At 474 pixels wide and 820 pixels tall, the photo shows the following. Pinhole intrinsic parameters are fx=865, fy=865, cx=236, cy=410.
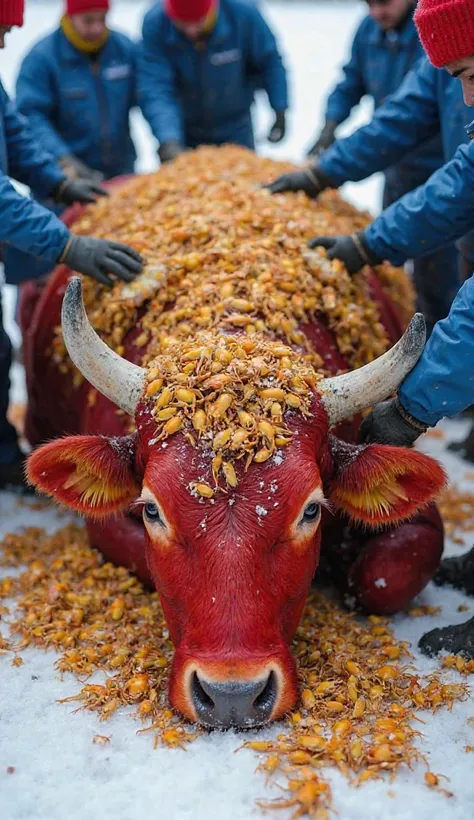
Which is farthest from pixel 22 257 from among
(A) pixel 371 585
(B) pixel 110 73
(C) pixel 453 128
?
(A) pixel 371 585

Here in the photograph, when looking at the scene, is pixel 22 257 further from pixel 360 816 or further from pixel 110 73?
pixel 360 816

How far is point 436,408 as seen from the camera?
350 cm

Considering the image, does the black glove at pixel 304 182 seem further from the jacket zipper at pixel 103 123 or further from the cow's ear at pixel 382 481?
the jacket zipper at pixel 103 123

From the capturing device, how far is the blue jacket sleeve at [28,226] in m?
4.32

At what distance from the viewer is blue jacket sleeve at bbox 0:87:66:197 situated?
5.21m

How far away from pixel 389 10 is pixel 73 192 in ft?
8.61

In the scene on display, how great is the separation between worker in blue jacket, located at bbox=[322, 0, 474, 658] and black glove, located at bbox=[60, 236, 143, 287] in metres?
1.35

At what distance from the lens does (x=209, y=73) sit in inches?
306

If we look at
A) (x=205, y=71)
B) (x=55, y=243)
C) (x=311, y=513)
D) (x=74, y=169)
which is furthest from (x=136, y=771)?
(x=205, y=71)

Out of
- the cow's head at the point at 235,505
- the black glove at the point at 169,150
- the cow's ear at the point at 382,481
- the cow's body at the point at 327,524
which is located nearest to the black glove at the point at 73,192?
the cow's body at the point at 327,524

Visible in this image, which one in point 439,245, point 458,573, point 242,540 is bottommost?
point 458,573

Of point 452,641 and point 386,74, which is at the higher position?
point 386,74

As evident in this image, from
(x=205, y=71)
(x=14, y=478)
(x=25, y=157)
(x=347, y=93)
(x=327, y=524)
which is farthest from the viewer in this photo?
(x=205, y=71)

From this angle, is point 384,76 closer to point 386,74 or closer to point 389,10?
point 386,74
